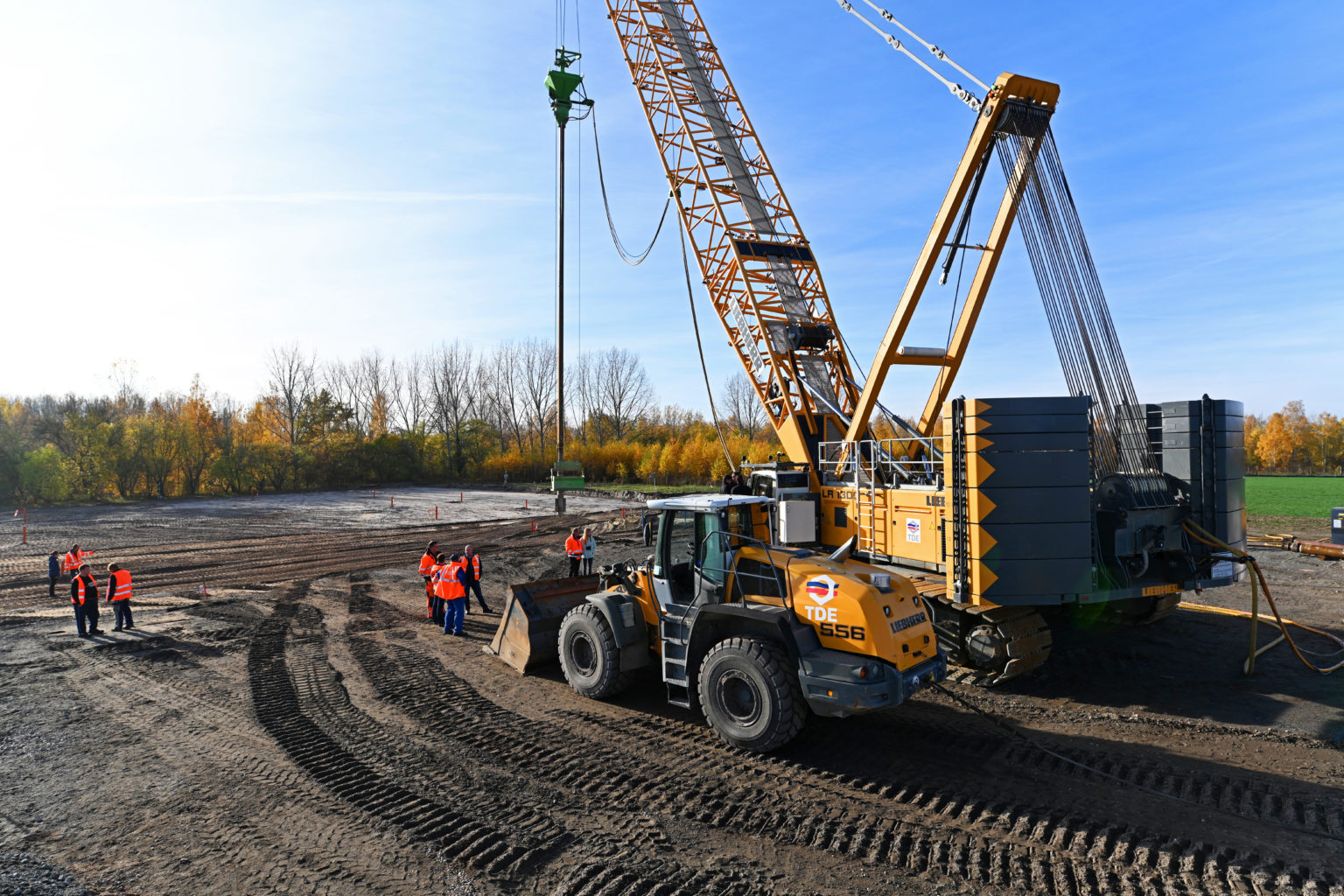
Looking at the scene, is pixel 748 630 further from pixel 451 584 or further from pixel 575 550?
pixel 575 550

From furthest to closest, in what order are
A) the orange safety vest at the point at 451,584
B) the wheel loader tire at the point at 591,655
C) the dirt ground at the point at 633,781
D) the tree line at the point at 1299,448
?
the tree line at the point at 1299,448
the orange safety vest at the point at 451,584
the wheel loader tire at the point at 591,655
the dirt ground at the point at 633,781

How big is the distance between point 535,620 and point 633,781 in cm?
352

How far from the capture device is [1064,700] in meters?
8.22

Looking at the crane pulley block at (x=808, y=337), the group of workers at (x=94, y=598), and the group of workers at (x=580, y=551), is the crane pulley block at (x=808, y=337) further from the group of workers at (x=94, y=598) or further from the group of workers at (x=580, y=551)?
the group of workers at (x=94, y=598)

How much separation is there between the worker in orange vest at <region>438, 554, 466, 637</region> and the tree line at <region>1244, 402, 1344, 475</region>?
76.9m

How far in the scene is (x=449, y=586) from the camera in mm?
11500

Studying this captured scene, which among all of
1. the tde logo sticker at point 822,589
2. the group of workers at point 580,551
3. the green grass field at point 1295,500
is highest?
the tde logo sticker at point 822,589

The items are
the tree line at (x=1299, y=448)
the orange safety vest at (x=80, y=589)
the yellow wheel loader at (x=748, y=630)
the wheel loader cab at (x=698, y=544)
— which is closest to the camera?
the yellow wheel loader at (x=748, y=630)

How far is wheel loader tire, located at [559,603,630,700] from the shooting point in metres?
7.91

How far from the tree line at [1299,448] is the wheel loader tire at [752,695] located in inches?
3056

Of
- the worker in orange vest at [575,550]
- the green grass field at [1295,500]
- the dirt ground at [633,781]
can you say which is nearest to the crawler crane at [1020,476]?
the dirt ground at [633,781]

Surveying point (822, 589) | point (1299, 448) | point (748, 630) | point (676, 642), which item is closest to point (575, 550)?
point (676, 642)

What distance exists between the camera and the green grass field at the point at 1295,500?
2911 cm

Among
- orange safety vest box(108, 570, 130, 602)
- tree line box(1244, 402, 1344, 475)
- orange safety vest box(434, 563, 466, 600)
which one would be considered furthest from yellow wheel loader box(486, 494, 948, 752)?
tree line box(1244, 402, 1344, 475)
